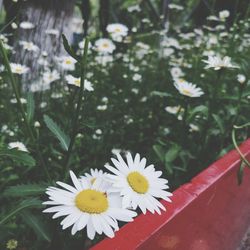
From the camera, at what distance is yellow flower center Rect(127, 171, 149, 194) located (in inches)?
32.2

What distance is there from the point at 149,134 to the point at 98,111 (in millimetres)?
286

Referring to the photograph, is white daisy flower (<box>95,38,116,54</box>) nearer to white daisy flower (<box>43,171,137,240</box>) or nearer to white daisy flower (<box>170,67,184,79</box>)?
white daisy flower (<box>170,67,184,79</box>)

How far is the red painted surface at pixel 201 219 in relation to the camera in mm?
924

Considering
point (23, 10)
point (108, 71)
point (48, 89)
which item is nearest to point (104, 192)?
point (48, 89)

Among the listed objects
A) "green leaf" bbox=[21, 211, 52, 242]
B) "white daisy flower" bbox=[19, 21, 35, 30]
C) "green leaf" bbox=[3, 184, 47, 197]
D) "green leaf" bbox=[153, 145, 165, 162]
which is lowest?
"green leaf" bbox=[153, 145, 165, 162]

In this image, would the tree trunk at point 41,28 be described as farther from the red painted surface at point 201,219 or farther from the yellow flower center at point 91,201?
the yellow flower center at point 91,201

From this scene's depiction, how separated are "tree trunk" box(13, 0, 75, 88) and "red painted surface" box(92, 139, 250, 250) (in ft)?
4.29

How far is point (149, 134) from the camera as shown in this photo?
215 centimetres

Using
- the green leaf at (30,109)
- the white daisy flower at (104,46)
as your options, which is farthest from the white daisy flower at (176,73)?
the green leaf at (30,109)

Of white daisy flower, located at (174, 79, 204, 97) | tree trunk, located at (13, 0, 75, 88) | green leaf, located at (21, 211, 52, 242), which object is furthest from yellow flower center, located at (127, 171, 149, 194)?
tree trunk, located at (13, 0, 75, 88)

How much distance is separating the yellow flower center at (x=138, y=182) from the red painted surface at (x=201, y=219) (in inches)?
5.0

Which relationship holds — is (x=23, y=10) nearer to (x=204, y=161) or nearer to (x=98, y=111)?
(x=98, y=111)

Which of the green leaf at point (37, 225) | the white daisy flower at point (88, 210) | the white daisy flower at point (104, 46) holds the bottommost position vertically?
the green leaf at point (37, 225)

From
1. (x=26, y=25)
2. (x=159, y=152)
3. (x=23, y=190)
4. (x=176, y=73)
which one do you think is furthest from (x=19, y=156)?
(x=176, y=73)
